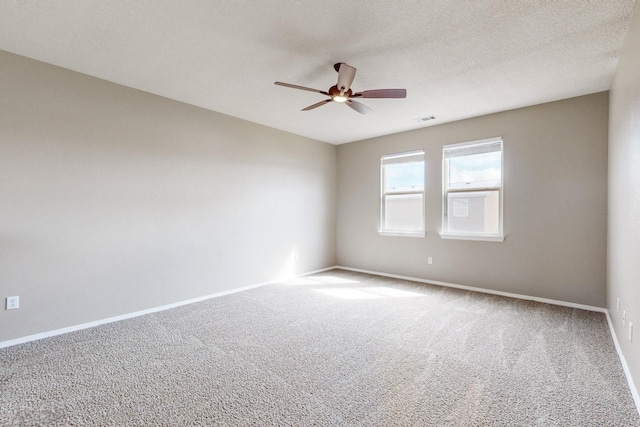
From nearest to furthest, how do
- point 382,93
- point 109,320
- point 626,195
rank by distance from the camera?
point 626,195, point 382,93, point 109,320

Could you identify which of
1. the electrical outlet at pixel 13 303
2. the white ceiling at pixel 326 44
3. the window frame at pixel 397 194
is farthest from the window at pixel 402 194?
the electrical outlet at pixel 13 303

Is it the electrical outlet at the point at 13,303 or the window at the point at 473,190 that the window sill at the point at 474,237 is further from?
the electrical outlet at the point at 13,303

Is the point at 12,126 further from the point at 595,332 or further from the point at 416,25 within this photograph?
the point at 595,332

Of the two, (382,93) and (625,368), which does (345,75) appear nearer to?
(382,93)

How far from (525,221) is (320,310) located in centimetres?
305

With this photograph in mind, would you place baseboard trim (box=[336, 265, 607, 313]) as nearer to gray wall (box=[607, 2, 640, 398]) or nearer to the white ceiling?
gray wall (box=[607, 2, 640, 398])

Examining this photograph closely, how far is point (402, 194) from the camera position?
532cm

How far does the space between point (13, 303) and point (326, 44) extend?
3.65 meters

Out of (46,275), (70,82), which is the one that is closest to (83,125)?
(70,82)

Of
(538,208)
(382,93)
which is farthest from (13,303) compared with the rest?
(538,208)

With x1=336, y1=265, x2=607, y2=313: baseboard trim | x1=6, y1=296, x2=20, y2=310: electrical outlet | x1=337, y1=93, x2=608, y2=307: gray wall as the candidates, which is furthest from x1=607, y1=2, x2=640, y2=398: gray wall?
x1=6, y1=296, x2=20, y2=310: electrical outlet

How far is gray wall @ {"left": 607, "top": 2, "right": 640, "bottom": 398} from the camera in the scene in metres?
1.95

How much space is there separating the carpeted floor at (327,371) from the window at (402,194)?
6.55ft

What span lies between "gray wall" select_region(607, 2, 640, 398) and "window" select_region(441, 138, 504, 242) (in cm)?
127
